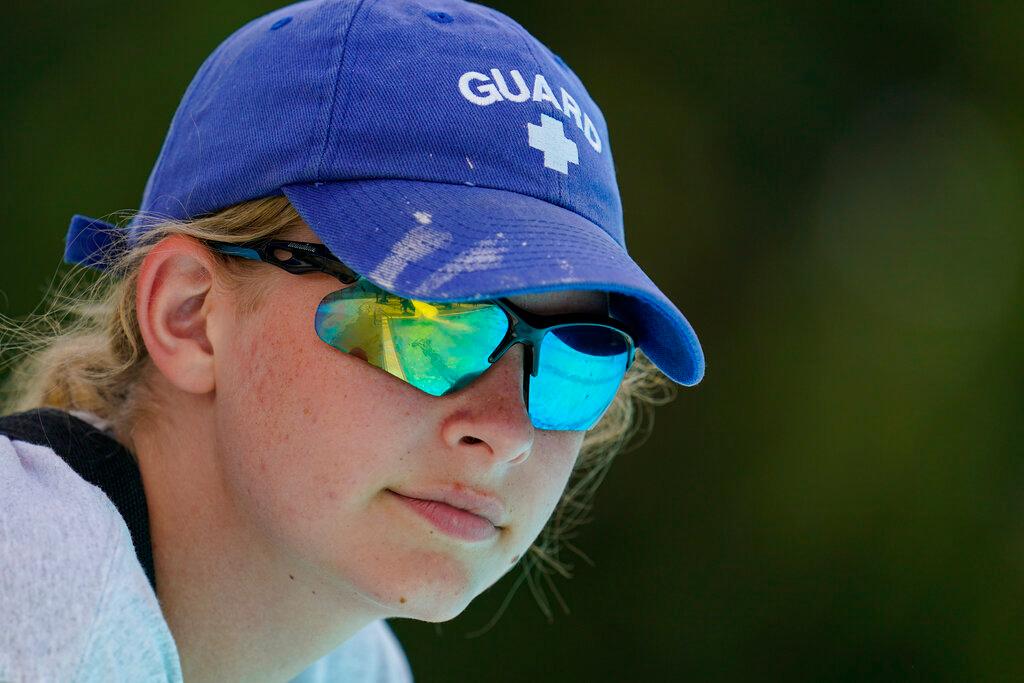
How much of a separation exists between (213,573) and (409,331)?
639mm

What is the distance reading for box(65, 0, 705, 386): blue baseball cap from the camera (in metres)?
1.89

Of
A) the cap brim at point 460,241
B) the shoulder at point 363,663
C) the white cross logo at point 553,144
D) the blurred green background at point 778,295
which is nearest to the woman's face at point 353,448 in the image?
the cap brim at point 460,241

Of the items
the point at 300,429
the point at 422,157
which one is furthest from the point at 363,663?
the point at 422,157

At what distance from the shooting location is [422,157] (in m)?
2.01

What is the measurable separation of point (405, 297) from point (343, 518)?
1.43ft

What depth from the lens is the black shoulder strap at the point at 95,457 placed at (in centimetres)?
203

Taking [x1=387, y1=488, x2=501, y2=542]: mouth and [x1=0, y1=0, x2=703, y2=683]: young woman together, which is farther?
[x1=387, y1=488, x2=501, y2=542]: mouth

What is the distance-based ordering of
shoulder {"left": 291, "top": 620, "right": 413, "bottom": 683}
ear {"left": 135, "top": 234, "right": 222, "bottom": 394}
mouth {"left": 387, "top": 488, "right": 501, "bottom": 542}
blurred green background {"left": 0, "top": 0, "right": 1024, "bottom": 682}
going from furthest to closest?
blurred green background {"left": 0, "top": 0, "right": 1024, "bottom": 682}, shoulder {"left": 291, "top": 620, "right": 413, "bottom": 683}, ear {"left": 135, "top": 234, "right": 222, "bottom": 394}, mouth {"left": 387, "top": 488, "right": 501, "bottom": 542}

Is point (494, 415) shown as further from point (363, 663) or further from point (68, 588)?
point (363, 663)

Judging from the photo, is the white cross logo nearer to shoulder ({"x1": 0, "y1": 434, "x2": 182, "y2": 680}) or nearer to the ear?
the ear

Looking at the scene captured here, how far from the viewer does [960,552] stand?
548cm

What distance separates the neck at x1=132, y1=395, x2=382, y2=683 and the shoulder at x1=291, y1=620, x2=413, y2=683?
0.64 meters

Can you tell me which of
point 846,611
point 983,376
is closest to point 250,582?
point 846,611

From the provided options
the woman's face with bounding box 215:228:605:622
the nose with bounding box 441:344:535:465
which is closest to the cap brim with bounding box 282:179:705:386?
the woman's face with bounding box 215:228:605:622
